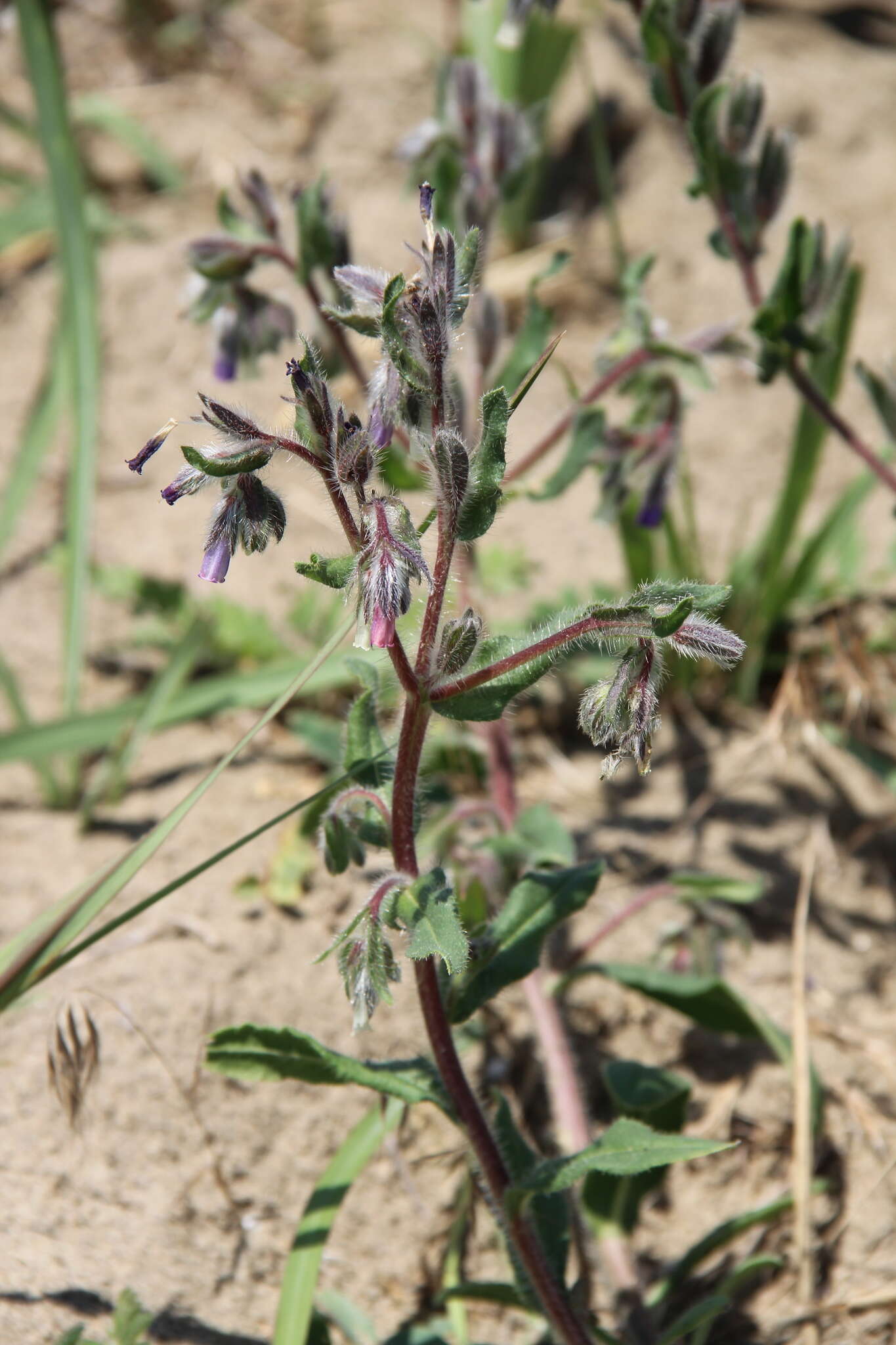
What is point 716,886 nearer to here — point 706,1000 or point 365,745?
point 706,1000

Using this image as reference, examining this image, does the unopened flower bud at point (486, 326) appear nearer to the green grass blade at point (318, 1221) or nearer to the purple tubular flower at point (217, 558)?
the purple tubular flower at point (217, 558)

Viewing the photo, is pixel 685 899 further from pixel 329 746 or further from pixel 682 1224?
pixel 329 746

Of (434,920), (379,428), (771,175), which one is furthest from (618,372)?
(434,920)

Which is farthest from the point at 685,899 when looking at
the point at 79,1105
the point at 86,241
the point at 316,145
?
the point at 316,145

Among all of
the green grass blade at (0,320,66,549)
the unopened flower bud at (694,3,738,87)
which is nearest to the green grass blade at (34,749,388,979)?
the unopened flower bud at (694,3,738,87)

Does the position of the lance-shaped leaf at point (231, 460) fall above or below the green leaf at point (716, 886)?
below

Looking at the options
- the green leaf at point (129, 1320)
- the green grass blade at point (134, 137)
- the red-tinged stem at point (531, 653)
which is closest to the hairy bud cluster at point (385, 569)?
the red-tinged stem at point (531, 653)
